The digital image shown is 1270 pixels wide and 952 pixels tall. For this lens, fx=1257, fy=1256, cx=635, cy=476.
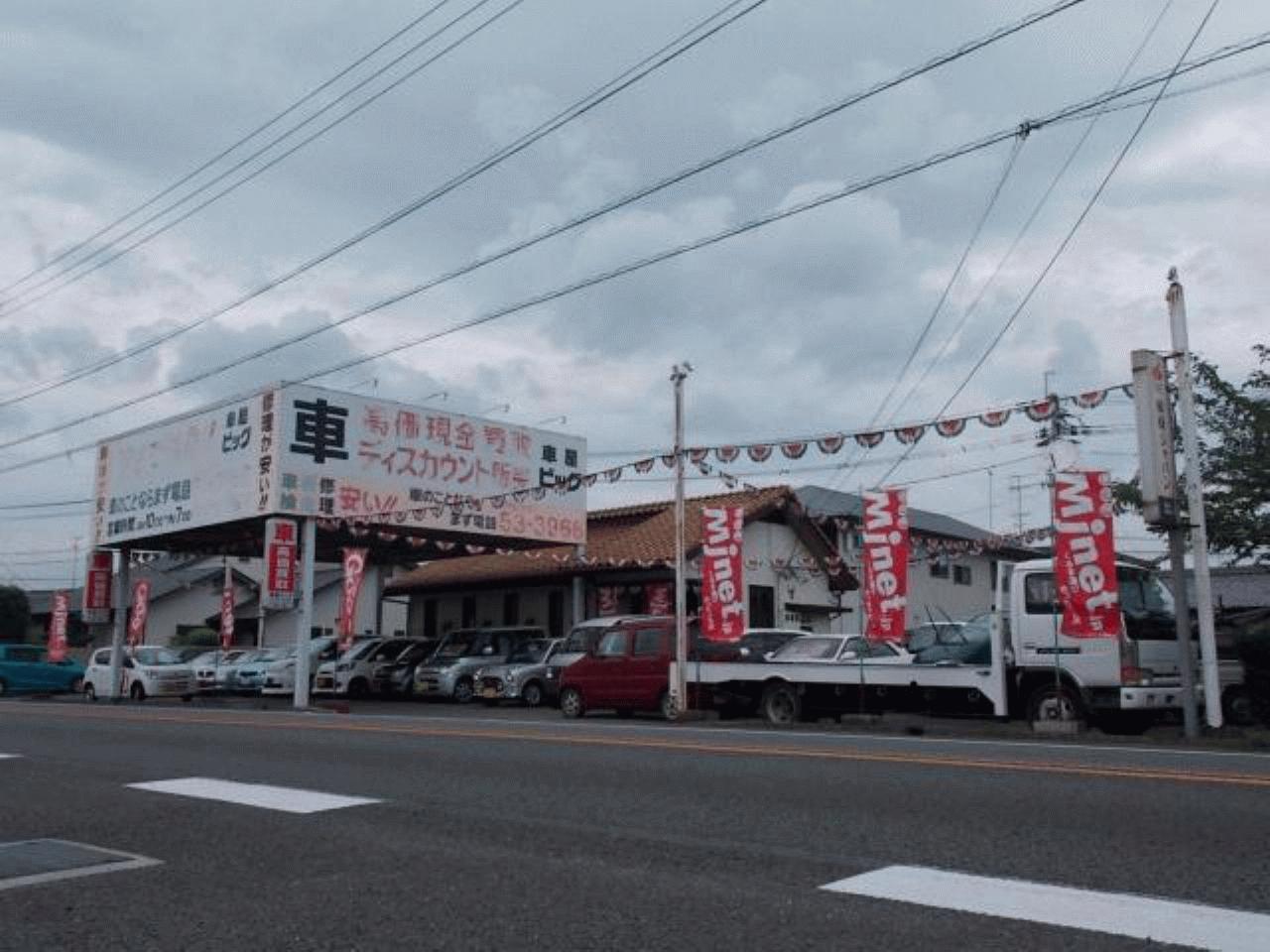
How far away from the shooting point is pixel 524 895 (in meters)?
5.94

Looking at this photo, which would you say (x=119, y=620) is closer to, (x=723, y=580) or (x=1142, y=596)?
(x=723, y=580)

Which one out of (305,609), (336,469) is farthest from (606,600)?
(336,469)

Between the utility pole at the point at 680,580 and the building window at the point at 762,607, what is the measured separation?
13148 mm

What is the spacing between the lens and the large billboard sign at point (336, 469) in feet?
87.1

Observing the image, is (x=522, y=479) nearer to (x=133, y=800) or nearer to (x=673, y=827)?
(x=133, y=800)

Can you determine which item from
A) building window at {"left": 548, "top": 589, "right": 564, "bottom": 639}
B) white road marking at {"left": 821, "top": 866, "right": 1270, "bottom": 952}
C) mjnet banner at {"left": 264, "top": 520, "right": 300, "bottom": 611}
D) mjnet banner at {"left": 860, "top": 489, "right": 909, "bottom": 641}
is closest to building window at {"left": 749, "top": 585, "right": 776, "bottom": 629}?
building window at {"left": 548, "top": 589, "right": 564, "bottom": 639}

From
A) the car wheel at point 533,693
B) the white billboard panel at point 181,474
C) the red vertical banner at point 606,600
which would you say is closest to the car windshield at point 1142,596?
the car wheel at point 533,693

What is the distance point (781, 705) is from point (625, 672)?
356 cm

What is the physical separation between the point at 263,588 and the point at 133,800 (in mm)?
18007

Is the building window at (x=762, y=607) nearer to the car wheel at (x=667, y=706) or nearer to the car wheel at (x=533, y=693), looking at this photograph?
the car wheel at (x=533, y=693)

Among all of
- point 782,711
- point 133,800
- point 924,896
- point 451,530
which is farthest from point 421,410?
point 924,896

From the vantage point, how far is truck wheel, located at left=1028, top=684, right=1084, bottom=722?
16.1 meters

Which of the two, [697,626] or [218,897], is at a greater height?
[697,626]

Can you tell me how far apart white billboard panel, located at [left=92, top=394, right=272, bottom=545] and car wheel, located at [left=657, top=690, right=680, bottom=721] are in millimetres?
10454
